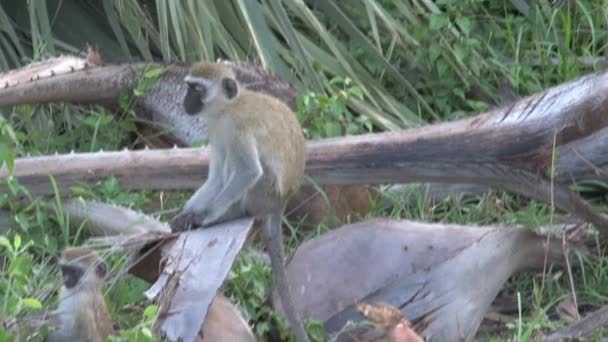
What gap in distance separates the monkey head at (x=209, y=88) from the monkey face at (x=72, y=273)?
0.78 m

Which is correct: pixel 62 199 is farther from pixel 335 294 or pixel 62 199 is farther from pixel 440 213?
pixel 440 213

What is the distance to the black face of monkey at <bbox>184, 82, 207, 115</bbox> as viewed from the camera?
15.9 ft

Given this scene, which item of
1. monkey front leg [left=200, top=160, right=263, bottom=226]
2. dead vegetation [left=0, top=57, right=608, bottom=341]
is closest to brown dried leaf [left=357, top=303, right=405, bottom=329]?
dead vegetation [left=0, top=57, right=608, bottom=341]

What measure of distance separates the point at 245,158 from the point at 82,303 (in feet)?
2.50

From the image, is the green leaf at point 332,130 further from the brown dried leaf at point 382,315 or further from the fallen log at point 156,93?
the brown dried leaf at point 382,315

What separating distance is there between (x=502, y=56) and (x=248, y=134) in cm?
276

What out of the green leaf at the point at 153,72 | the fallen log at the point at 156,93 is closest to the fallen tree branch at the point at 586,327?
the fallen log at the point at 156,93

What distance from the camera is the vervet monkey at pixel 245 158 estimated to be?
470cm

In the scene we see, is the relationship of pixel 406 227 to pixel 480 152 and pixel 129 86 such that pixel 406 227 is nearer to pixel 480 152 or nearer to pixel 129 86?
pixel 480 152

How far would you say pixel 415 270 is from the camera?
4895mm

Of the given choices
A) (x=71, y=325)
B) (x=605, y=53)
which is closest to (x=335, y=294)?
(x=71, y=325)

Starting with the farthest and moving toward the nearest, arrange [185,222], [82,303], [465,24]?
[465,24], [185,222], [82,303]

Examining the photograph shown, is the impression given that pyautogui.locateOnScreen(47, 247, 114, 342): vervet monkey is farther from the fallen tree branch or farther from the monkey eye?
the fallen tree branch

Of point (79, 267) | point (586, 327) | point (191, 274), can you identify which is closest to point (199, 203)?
point (79, 267)
